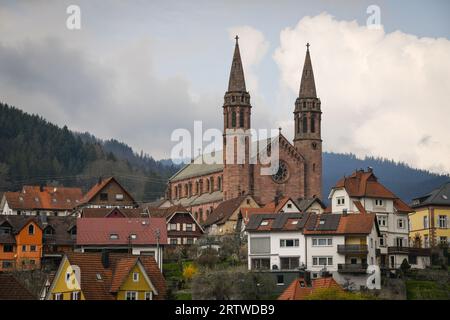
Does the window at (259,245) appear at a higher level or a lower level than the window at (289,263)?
higher

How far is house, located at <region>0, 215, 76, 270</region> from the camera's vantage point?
92.1m

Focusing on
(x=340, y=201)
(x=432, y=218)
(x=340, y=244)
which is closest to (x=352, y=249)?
(x=340, y=244)

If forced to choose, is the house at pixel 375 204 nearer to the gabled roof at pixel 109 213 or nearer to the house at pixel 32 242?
the gabled roof at pixel 109 213

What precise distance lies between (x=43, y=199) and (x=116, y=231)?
5679 cm

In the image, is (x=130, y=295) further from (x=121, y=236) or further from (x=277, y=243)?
(x=121, y=236)

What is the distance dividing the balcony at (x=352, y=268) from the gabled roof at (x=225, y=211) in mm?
34962

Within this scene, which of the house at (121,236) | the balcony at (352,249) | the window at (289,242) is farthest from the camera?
the house at (121,236)

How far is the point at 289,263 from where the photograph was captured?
3238 inches

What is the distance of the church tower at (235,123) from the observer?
133125mm

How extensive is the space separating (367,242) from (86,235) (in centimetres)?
2321

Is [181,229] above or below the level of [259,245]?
above

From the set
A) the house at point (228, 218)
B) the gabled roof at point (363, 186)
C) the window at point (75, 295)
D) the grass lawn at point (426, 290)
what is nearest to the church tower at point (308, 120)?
the house at point (228, 218)

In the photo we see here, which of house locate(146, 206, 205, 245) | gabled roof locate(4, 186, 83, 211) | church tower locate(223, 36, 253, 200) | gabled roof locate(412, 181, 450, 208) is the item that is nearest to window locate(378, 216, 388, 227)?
gabled roof locate(412, 181, 450, 208)
